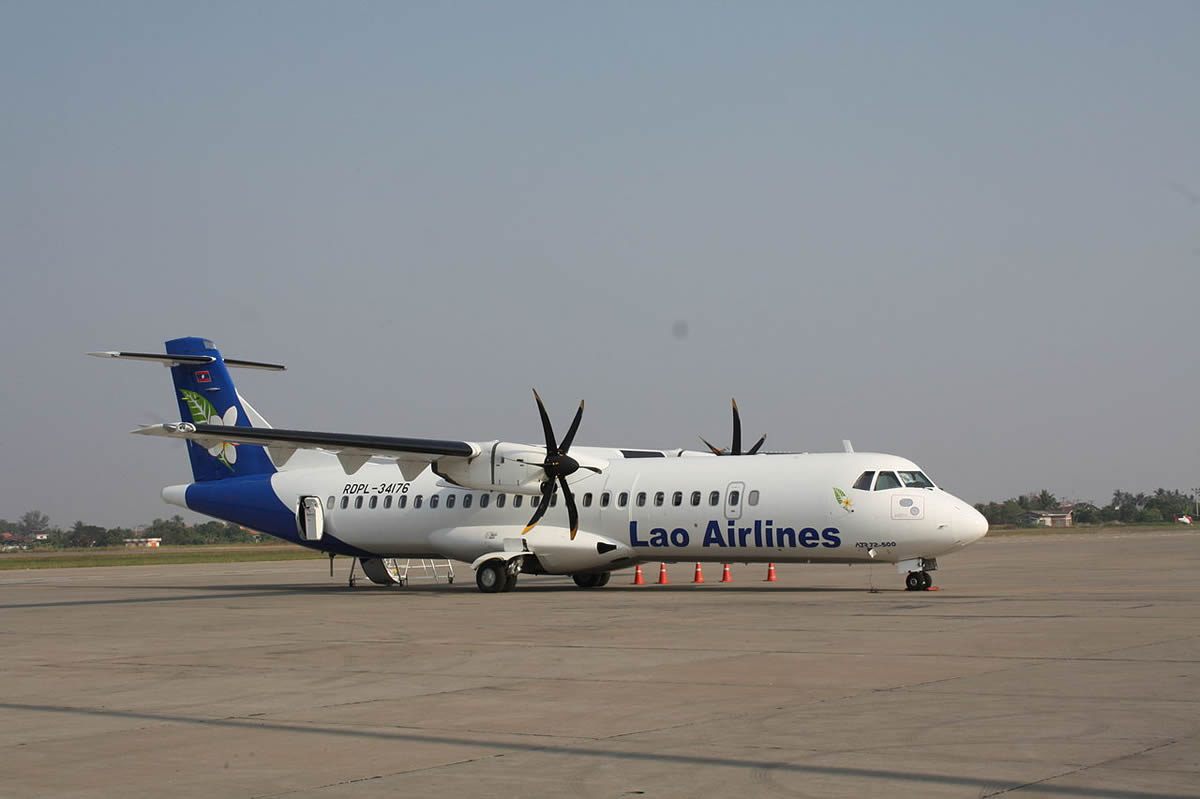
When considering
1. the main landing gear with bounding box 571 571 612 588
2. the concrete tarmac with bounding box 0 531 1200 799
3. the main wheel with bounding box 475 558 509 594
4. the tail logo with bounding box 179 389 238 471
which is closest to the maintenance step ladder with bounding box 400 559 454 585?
the main landing gear with bounding box 571 571 612 588

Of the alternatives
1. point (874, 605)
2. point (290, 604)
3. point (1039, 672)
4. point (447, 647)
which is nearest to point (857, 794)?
point (1039, 672)

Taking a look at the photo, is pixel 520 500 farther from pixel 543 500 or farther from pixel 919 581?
pixel 919 581

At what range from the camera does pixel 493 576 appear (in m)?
28.2

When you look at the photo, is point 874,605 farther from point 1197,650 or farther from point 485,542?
point 485,542

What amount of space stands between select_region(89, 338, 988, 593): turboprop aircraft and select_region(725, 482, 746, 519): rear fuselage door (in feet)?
0.08

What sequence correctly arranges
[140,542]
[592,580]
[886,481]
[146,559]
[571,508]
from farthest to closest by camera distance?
[140,542] → [146,559] → [592,580] → [571,508] → [886,481]

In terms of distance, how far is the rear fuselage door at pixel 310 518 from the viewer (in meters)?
31.5

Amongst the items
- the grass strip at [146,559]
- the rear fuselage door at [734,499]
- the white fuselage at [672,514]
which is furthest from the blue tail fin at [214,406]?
the grass strip at [146,559]

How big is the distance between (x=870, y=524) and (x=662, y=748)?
16.5 m

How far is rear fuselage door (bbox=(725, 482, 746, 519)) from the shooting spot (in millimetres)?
26062

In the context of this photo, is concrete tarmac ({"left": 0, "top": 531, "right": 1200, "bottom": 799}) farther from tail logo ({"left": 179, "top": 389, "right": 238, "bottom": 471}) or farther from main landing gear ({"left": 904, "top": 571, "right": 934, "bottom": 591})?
tail logo ({"left": 179, "top": 389, "right": 238, "bottom": 471})

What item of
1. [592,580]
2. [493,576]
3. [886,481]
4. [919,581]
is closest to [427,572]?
[592,580]

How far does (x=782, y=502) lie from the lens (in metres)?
25.5

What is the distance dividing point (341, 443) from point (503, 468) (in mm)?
3536
